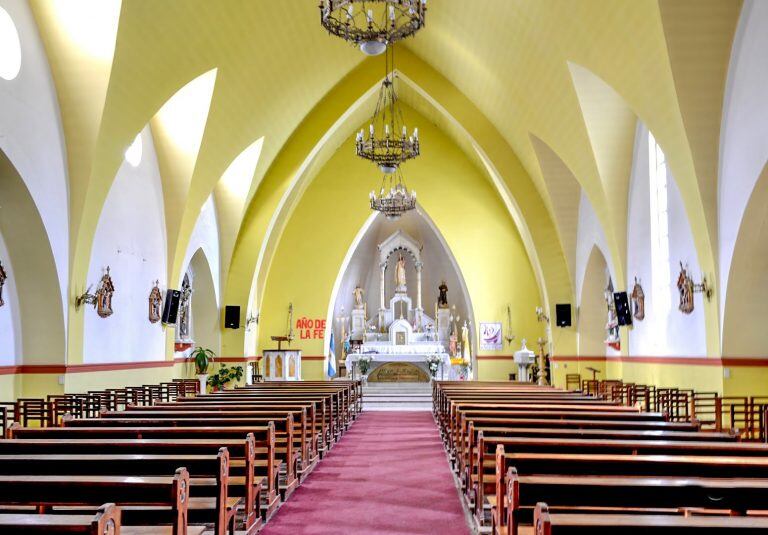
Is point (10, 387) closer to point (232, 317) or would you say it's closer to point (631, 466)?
point (232, 317)

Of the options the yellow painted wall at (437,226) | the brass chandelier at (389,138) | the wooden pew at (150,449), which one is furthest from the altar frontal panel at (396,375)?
the wooden pew at (150,449)

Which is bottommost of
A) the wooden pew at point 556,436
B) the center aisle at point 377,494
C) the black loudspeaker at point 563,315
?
the center aisle at point 377,494

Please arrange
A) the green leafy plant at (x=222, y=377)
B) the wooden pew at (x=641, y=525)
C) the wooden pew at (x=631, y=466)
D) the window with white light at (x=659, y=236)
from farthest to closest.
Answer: the green leafy plant at (x=222, y=377) < the window with white light at (x=659, y=236) < the wooden pew at (x=631, y=466) < the wooden pew at (x=641, y=525)

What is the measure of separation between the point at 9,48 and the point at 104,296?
4.51 m

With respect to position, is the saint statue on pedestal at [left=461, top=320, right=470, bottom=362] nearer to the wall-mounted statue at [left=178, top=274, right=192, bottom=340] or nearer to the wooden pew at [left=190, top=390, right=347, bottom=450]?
the wall-mounted statue at [left=178, top=274, right=192, bottom=340]

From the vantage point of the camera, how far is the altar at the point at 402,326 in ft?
75.3

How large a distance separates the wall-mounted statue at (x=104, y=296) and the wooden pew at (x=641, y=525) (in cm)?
1135

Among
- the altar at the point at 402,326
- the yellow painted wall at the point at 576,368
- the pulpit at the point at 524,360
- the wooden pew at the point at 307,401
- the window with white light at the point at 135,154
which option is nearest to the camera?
the wooden pew at the point at 307,401

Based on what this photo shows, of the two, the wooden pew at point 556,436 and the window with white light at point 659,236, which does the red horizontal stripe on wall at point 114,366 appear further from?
the window with white light at point 659,236

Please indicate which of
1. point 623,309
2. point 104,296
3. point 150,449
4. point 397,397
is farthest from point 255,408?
point 397,397

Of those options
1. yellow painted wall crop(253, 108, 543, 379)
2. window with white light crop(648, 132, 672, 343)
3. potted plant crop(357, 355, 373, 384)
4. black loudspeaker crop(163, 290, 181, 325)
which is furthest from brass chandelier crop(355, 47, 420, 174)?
potted plant crop(357, 355, 373, 384)

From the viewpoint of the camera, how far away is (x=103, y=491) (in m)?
3.46

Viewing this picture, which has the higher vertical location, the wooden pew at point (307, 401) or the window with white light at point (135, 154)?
the window with white light at point (135, 154)

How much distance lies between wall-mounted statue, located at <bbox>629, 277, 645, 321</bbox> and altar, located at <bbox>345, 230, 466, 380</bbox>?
8.22 metres
